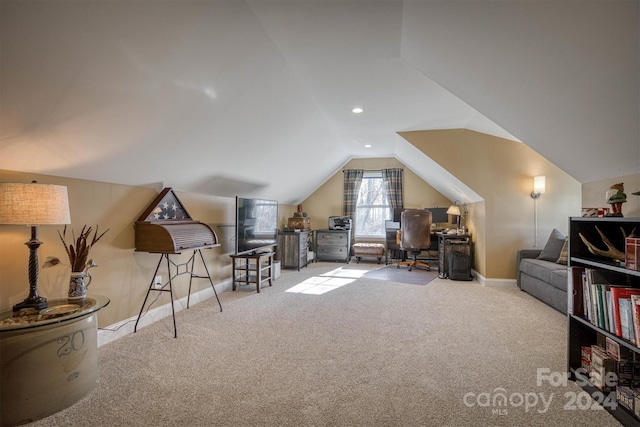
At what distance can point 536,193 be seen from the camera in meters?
4.30

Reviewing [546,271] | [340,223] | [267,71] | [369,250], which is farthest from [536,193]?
[267,71]

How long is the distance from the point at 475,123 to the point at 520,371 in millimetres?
3314

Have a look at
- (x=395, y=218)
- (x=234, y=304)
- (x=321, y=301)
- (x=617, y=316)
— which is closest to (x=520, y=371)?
(x=617, y=316)

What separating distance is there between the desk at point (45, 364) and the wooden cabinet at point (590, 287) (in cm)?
317

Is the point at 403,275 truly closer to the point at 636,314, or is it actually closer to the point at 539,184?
the point at 539,184

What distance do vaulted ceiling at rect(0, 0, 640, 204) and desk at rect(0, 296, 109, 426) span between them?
107cm

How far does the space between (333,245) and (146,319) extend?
4472mm

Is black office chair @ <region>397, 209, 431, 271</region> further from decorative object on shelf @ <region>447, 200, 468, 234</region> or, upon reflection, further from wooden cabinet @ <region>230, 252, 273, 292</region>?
wooden cabinet @ <region>230, 252, 273, 292</region>

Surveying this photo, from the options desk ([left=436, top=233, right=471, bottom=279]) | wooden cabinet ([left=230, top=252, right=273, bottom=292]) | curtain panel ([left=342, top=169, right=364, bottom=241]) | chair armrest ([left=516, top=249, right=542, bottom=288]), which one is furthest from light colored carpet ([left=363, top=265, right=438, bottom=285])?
wooden cabinet ([left=230, top=252, right=273, bottom=292])

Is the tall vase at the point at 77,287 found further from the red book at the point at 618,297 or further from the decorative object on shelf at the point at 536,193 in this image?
the decorative object on shelf at the point at 536,193

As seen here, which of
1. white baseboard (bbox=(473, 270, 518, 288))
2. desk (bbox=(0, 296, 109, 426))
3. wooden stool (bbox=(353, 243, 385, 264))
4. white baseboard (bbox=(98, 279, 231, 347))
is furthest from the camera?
wooden stool (bbox=(353, 243, 385, 264))

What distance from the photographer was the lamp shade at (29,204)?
1.60 m

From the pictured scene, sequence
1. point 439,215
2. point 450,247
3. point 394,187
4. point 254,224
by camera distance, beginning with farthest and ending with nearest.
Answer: point 394,187 → point 439,215 → point 450,247 → point 254,224

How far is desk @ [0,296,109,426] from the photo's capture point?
60.2 inches
